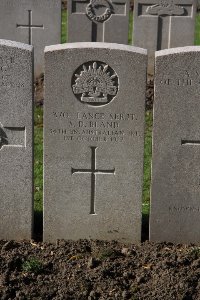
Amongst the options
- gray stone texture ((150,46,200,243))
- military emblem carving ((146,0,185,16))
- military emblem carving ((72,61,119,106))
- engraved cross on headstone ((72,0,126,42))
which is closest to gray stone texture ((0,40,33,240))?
military emblem carving ((72,61,119,106))

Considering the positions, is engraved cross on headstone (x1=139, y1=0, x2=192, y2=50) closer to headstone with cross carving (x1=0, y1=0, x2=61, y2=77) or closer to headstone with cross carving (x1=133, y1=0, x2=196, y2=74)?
headstone with cross carving (x1=133, y1=0, x2=196, y2=74)

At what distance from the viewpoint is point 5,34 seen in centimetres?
1159

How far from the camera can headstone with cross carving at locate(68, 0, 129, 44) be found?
38.2ft

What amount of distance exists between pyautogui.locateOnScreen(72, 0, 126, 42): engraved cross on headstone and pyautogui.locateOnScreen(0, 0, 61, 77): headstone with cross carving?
1.47 feet

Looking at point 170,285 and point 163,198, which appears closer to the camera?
point 170,285

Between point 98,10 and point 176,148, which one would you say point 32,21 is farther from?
point 176,148

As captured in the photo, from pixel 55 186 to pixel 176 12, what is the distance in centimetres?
624

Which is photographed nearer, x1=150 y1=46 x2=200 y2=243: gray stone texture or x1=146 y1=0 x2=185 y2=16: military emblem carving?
x1=150 y1=46 x2=200 y2=243: gray stone texture

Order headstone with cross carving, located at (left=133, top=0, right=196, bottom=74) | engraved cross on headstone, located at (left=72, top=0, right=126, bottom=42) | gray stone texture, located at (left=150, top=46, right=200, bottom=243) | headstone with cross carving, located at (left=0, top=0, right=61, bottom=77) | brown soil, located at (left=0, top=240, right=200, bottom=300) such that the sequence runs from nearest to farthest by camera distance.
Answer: brown soil, located at (left=0, top=240, right=200, bottom=300) < gray stone texture, located at (left=150, top=46, right=200, bottom=243) < headstone with cross carving, located at (left=0, top=0, right=61, bottom=77) < engraved cross on headstone, located at (left=72, top=0, right=126, bottom=42) < headstone with cross carving, located at (left=133, top=0, right=196, bottom=74)

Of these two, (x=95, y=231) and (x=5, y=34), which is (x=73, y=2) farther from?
(x=95, y=231)

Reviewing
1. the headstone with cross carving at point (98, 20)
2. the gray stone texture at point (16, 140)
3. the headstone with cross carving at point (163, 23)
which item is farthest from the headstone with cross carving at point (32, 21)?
the gray stone texture at point (16, 140)

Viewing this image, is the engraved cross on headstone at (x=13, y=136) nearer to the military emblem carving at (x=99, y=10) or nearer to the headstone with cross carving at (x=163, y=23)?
the military emblem carving at (x=99, y=10)

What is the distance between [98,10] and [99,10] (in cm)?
2

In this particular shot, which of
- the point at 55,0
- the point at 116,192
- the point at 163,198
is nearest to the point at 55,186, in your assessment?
the point at 116,192
